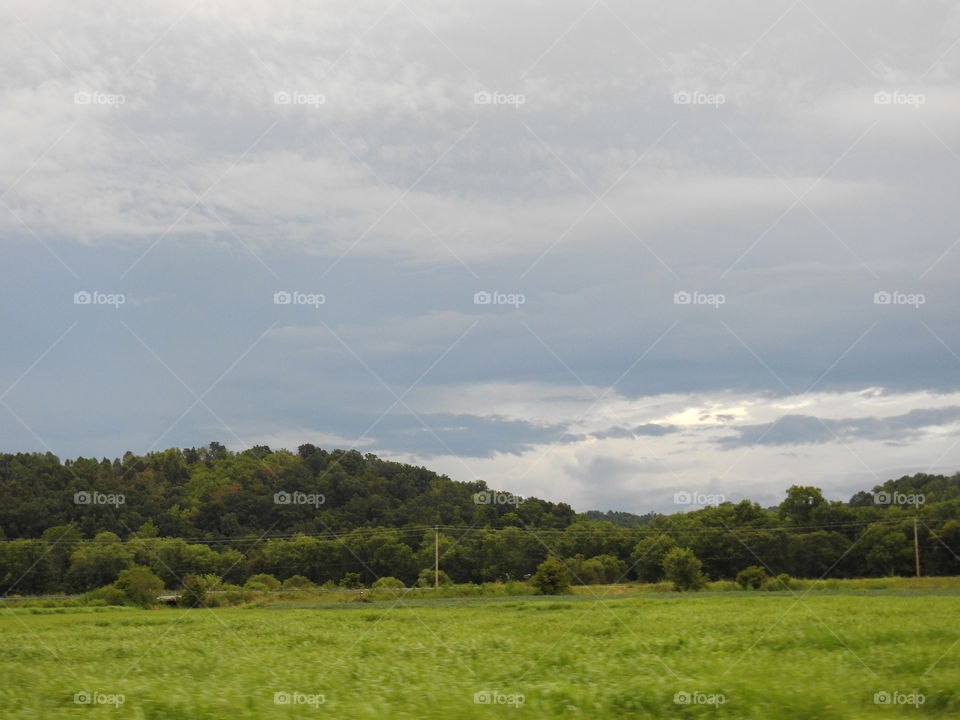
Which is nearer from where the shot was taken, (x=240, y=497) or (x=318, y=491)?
(x=240, y=497)

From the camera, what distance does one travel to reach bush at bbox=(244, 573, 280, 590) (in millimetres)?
73750

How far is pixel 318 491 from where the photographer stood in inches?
3388

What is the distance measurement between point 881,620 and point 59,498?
66.4 m

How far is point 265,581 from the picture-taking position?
7494cm

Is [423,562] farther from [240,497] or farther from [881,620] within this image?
[881,620]

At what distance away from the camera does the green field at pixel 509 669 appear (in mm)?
14422

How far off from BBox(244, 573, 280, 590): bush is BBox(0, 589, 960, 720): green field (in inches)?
1608

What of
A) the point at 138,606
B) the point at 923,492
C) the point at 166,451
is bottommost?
the point at 138,606

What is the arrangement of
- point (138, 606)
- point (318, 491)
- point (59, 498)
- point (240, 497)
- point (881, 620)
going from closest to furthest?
1. point (881, 620)
2. point (138, 606)
3. point (59, 498)
4. point (240, 497)
5. point (318, 491)

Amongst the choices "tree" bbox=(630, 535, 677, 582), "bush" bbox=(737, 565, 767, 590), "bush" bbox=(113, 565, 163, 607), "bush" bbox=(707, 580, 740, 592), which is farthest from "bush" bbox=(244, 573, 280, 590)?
"bush" bbox=(737, 565, 767, 590)

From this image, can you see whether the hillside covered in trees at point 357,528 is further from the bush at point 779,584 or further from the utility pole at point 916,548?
the bush at point 779,584

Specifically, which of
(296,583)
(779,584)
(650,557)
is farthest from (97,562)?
(779,584)

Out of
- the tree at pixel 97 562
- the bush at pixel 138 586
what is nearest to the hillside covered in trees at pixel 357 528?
the tree at pixel 97 562

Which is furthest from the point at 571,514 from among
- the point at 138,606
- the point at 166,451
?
the point at 138,606
